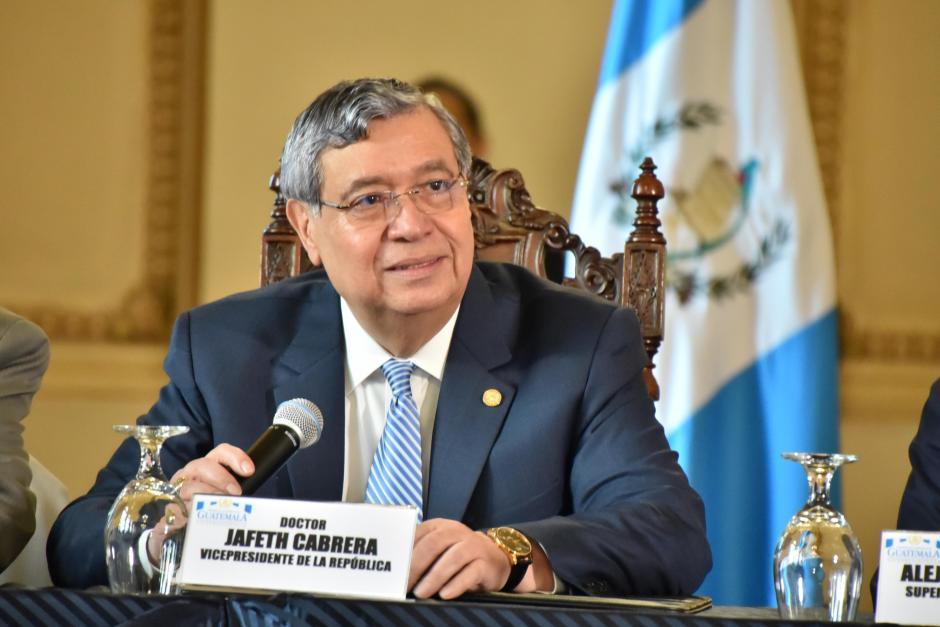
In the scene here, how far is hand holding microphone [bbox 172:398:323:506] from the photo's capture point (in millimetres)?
1674

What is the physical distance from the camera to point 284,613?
1.41 m

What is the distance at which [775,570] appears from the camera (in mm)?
1565

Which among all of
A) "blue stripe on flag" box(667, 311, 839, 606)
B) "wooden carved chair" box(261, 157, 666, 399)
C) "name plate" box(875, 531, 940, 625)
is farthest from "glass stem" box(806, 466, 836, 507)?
"blue stripe on flag" box(667, 311, 839, 606)

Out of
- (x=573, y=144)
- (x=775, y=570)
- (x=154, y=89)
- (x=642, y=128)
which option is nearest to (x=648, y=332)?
(x=775, y=570)

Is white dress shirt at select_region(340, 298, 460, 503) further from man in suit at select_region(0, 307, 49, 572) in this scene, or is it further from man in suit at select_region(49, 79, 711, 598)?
man in suit at select_region(0, 307, 49, 572)

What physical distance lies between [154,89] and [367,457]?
268cm

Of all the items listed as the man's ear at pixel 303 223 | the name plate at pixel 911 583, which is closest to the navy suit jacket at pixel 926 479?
the name plate at pixel 911 583

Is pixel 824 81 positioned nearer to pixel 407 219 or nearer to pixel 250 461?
pixel 407 219

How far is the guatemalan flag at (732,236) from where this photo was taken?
406 cm

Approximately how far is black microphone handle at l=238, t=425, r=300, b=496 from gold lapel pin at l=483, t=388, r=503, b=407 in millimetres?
649

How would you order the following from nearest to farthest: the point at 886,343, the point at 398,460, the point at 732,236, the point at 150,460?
the point at 150,460 → the point at 398,460 → the point at 732,236 → the point at 886,343

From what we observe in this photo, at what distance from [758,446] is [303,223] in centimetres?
207

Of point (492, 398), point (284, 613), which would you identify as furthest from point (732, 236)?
point (284, 613)

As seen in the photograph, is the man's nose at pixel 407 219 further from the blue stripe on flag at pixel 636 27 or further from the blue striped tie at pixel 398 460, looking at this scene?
the blue stripe on flag at pixel 636 27
